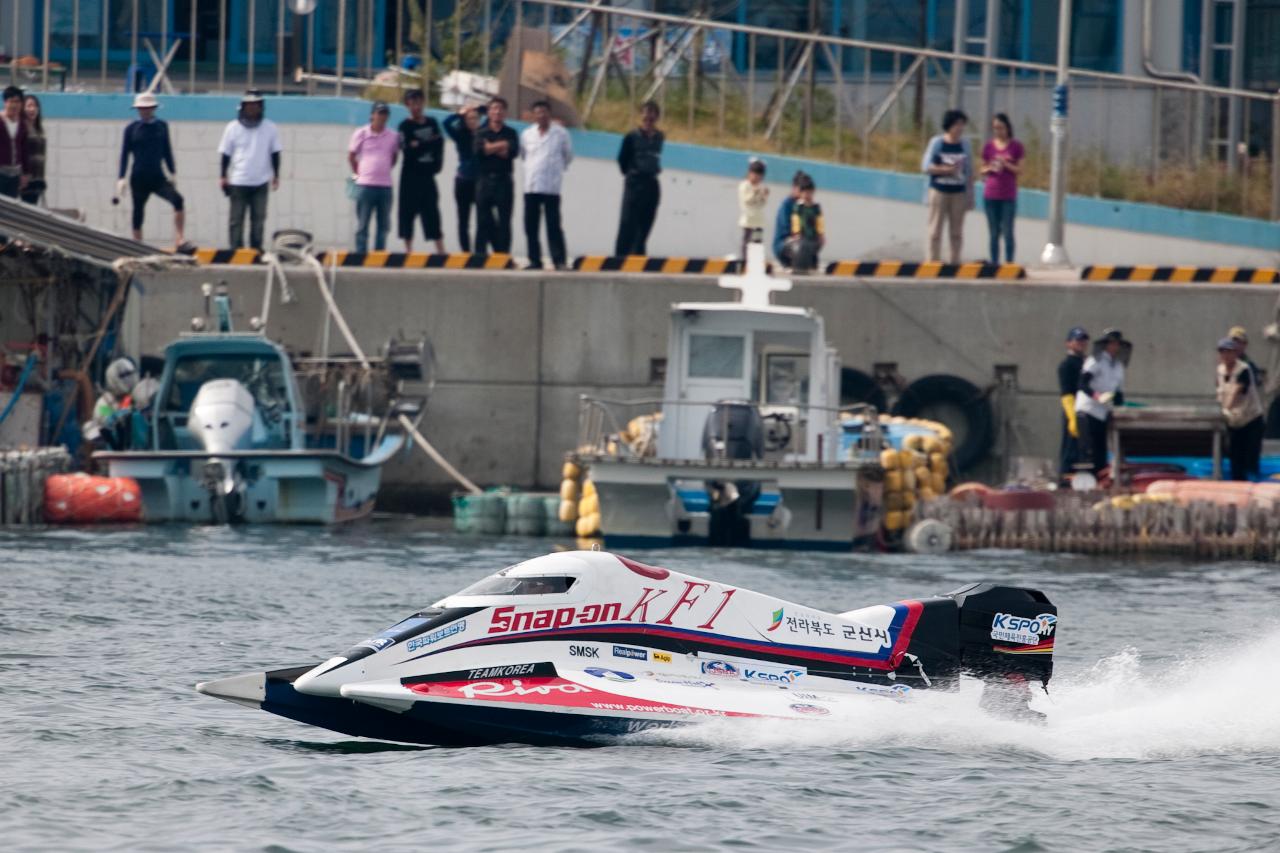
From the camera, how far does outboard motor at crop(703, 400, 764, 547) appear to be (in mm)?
20828

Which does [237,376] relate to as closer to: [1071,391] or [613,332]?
[613,332]

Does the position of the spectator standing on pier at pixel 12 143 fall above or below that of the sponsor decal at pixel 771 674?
above

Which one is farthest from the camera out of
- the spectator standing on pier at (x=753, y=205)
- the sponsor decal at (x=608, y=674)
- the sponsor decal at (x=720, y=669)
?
the spectator standing on pier at (x=753, y=205)

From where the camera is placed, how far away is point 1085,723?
498 inches

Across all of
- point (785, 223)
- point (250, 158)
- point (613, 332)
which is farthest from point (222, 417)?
point (785, 223)

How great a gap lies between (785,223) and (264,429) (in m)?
6.49

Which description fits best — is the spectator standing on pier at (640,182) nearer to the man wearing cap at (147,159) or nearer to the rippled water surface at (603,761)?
the man wearing cap at (147,159)

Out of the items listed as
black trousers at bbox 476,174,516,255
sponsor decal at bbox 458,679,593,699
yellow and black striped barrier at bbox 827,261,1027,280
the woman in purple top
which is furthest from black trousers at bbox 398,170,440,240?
sponsor decal at bbox 458,679,593,699

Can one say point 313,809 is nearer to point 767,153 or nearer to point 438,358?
point 438,358

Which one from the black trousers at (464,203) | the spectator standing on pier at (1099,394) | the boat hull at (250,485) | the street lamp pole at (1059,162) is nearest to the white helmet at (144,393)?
the boat hull at (250,485)

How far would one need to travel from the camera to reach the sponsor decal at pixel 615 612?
11703 millimetres

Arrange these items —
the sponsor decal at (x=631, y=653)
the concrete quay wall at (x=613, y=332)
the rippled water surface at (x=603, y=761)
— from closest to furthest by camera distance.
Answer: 1. the rippled water surface at (x=603, y=761)
2. the sponsor decal at (x=631, y=653)
3. the concrete quay wall at (x=613, y=332)

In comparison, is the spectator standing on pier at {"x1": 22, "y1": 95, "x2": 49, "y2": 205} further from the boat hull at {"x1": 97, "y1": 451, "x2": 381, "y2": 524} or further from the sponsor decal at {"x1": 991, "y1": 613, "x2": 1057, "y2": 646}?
the sponsor decal at {"x1": 991, "y1": 613, "x2": 1057, "y2": 646}

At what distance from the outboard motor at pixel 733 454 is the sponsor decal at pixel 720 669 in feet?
28.6
